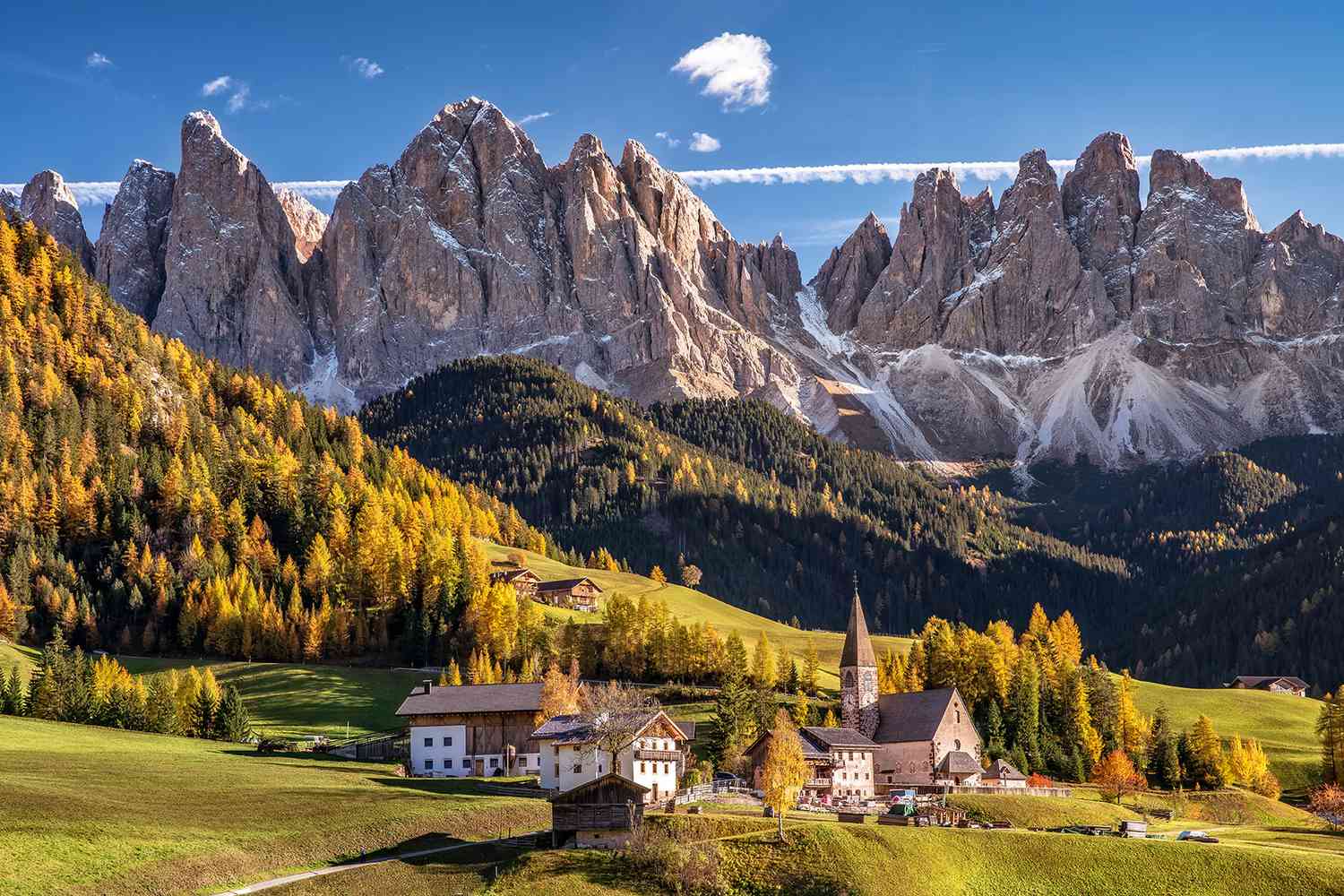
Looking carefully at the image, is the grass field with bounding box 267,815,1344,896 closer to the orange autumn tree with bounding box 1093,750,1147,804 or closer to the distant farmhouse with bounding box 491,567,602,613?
the orange autumn tree with bounding box 1093,750,1147,804

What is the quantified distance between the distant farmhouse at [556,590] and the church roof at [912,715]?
61218mm

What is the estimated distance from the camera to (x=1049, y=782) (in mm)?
117000

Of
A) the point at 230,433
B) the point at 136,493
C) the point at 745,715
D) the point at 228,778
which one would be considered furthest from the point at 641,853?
the point at 230,433

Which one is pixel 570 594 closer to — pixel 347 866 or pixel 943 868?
pixel 347 866

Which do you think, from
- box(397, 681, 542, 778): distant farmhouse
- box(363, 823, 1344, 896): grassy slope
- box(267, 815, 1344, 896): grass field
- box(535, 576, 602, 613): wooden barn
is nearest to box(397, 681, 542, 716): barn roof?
box(397, 681, 542, 778): distant farmhouse

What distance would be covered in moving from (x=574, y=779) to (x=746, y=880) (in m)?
25.3

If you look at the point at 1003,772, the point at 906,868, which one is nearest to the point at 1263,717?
the point at 1003,772

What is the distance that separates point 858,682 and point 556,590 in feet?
215

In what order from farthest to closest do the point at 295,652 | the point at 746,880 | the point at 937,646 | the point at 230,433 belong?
the point at 230,433 < the point at 295,652 < the point at 937,646 < the point at 746,880

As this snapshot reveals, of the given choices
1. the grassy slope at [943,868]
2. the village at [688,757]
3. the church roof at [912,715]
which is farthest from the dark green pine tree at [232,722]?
the church roof at [912,715]

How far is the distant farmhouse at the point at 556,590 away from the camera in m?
178

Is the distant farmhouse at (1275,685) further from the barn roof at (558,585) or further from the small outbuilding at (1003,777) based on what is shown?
the small outbuilding at (1003,777)

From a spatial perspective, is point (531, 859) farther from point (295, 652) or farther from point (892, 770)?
point (295, 652)

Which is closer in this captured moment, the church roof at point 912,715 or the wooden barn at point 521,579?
the church roof at point 912,715
